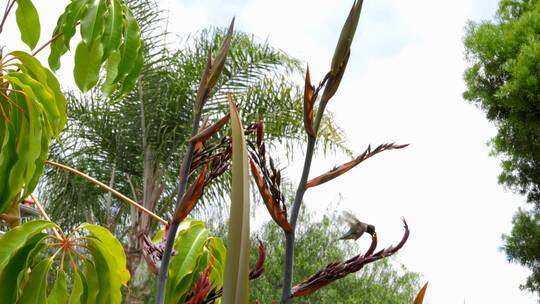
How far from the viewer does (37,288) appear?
120 cm

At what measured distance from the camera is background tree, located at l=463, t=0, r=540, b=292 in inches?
332

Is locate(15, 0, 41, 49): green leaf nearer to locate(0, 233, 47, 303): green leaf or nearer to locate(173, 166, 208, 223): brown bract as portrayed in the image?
locate(0, 233, 47, 303): green leaf

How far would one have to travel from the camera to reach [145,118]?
7305mm

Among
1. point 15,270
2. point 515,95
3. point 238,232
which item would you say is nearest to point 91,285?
point 15,270

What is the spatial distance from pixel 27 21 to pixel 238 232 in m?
1.23

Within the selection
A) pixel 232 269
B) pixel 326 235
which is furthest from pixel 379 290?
pixel 232 269

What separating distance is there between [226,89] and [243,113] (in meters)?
0.37

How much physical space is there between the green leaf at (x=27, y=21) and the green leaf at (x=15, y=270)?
47 centimetres

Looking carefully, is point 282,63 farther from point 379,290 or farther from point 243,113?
point 379,290

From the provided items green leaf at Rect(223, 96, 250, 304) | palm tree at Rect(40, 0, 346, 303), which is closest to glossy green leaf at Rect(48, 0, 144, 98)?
green leaf at Rect(223, 96, 250, 304)

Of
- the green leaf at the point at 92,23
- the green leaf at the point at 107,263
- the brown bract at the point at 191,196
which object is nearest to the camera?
the brown bract at the point at 191,196

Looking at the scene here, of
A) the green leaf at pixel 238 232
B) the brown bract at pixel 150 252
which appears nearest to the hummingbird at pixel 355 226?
the green leaf at pixel 238 232

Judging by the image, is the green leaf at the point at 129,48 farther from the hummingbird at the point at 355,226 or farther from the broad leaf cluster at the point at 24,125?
the hummingbird at the point at 355,226

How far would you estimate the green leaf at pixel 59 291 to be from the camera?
1.26 meters
